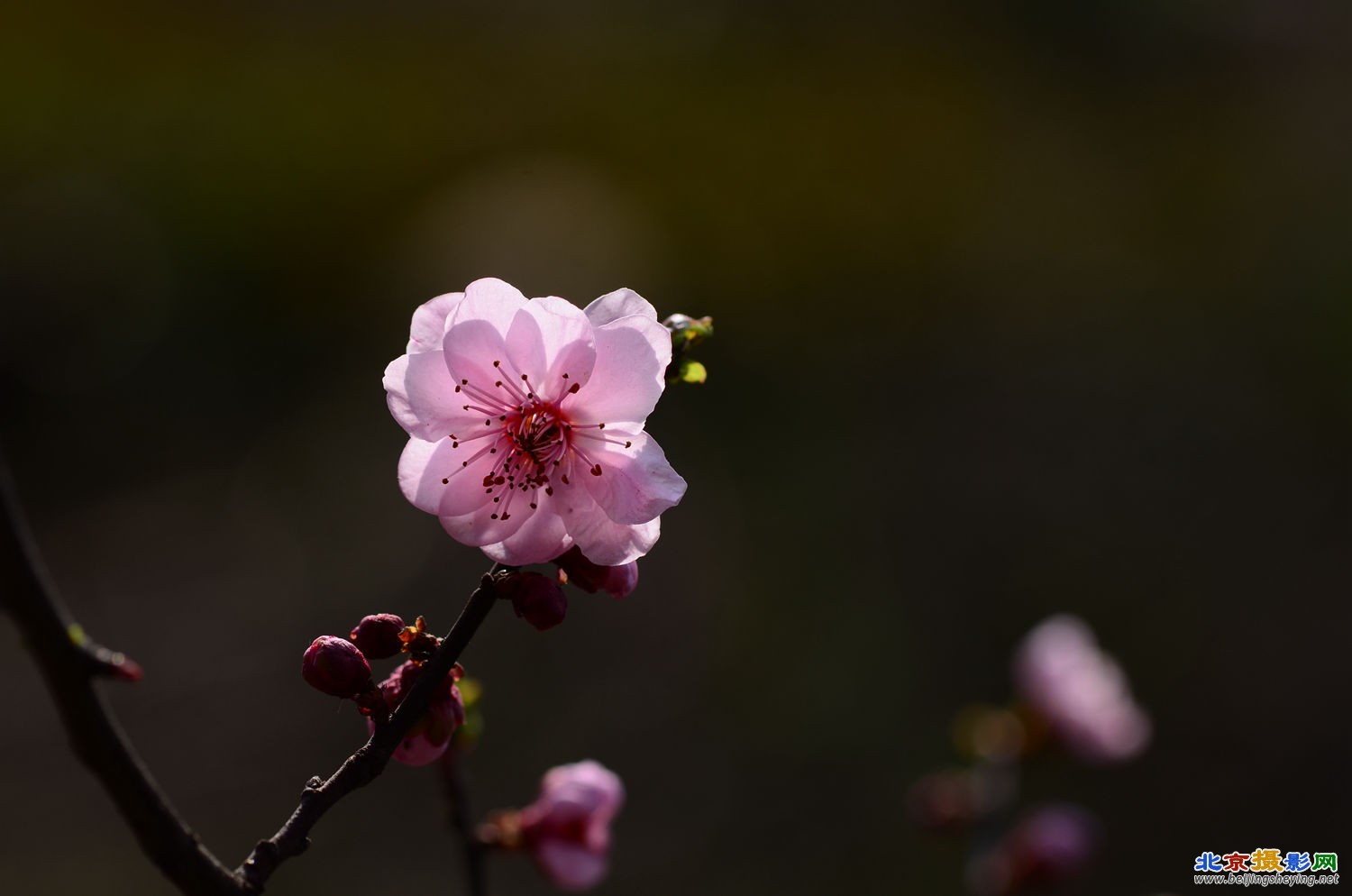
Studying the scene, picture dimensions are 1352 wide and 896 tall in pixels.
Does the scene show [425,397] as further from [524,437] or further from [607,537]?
[607,537]

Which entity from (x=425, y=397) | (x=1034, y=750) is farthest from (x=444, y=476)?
(x=1034, y=750)

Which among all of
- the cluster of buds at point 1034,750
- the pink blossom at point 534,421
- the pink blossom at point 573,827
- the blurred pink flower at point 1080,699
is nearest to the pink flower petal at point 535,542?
the pink blossom at point 534,421

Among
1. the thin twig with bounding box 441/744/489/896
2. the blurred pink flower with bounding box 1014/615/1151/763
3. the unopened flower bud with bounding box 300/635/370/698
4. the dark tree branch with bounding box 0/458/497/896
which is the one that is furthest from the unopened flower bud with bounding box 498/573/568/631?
the blurred pink flower with bounding box 1014/615/1151/763

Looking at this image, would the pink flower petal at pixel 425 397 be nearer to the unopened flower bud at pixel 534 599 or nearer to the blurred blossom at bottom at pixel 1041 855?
the unopened flower bud at pixel 534 599

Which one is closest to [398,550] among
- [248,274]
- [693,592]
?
[693,592]

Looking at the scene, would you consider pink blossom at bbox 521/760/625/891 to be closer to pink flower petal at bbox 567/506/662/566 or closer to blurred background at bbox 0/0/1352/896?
pink flower petal at bbox 567/506/662/566

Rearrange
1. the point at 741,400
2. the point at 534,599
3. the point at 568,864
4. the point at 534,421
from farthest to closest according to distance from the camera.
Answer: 1. the point at 741,400
2. the point at 568,864
3. the point at 534,421
4. the point at 534,599

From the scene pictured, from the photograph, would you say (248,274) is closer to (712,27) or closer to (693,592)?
(693,592)
